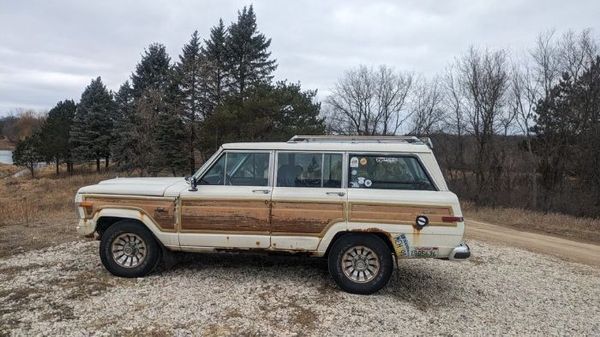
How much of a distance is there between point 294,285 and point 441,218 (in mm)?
2201

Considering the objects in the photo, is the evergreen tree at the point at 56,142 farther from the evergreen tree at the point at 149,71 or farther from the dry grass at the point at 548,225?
the dry grass at the point at 548,225

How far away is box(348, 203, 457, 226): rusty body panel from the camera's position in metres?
5.94

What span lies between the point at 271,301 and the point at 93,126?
51747 mm

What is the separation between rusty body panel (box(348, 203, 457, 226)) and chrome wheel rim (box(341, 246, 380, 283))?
428mm

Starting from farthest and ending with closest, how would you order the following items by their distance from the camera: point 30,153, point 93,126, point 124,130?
point 30,153 → point 93,126 → point 124,130

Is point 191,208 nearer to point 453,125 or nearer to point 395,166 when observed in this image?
point 395,166

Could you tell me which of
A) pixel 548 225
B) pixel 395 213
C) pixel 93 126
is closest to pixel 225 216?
pixel 395 213

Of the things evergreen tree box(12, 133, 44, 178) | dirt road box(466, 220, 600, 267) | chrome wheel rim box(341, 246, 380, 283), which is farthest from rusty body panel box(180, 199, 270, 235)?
evergreen tree box(12, 133, 44, 178)

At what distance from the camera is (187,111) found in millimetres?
39125

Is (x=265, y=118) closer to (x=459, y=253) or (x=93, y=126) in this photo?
(x=459, y=253)

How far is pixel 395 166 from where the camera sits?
6246 mm

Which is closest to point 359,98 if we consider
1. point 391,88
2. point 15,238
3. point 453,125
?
point 391,88

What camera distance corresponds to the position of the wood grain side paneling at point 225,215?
246 inches

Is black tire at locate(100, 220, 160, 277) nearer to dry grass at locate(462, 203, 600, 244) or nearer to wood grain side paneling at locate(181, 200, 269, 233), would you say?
wood grain side paneling at locate(181, 200, 269, 233)
